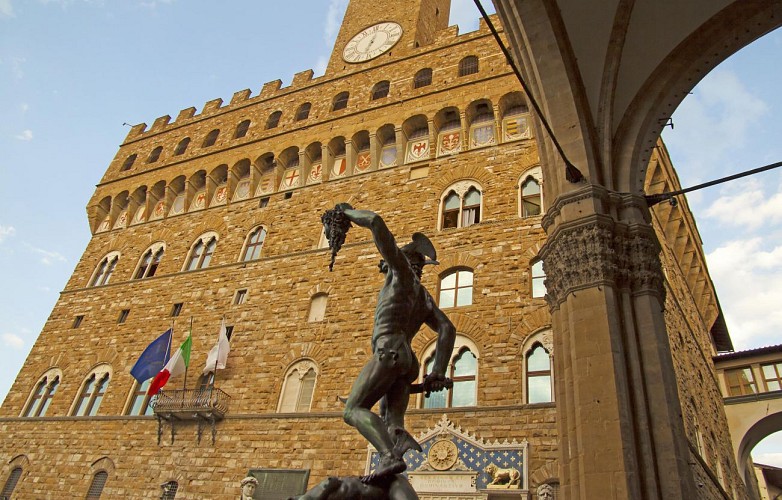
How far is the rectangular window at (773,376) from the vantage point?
17.9 meters

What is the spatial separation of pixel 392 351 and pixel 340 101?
17.1 metres

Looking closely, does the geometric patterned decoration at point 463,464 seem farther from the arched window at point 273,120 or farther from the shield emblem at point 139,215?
the shield emblem at point 139,215

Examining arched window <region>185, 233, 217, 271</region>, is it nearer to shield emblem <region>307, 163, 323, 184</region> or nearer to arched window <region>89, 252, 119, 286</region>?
arched window <region>89, 252, 119, 286</region>

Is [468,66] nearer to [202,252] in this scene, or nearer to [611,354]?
[202,252]

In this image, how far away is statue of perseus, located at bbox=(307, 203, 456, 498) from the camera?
322cm

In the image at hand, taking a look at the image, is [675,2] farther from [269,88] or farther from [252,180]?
[269,88]

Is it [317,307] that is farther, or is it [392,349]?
[317,307]

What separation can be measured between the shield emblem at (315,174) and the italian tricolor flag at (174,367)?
6094 mm

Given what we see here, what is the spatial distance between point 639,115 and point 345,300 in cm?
901

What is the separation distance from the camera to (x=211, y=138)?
21.7 meters

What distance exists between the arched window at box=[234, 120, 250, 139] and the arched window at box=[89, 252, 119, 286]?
233 inches

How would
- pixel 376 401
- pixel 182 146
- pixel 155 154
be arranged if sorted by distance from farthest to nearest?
pixel 155 154 → pixel 182 146 → pixel 376 401

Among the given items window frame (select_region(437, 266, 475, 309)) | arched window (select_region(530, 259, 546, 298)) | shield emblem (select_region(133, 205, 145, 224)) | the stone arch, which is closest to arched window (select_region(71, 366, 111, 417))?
shield emblem (select_region(133, 205, 145, 224))

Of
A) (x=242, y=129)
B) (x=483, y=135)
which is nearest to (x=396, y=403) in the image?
(x=483, y=135)
